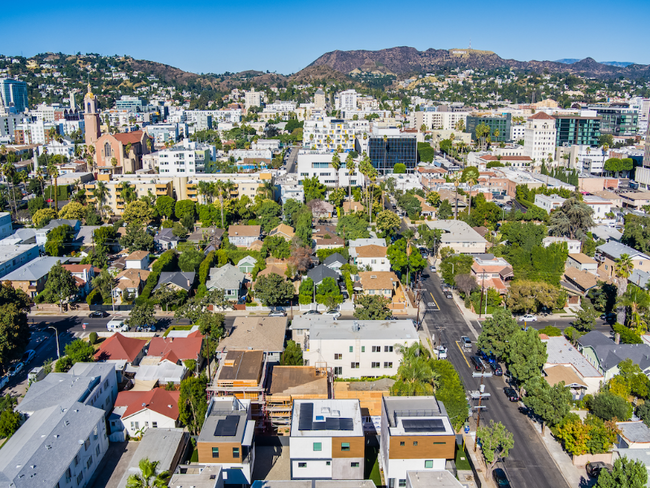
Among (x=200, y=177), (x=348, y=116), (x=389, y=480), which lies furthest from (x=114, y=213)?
(x=348, y=116)

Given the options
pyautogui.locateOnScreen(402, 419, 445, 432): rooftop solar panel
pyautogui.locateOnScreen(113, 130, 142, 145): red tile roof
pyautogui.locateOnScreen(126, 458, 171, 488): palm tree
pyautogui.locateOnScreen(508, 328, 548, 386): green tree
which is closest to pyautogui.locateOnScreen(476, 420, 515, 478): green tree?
pyautogui.locateOnScreen(402, 419, 445, 432): rooftop solar panel

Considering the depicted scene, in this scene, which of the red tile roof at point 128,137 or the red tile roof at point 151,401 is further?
the red tile roof at point 128,137

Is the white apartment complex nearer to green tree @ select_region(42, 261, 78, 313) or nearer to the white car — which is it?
the white car

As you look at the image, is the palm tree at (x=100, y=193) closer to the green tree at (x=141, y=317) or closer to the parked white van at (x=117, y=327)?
the parked white van at (x=117, y=327)

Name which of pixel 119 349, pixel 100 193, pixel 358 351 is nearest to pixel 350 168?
pixel 100 193

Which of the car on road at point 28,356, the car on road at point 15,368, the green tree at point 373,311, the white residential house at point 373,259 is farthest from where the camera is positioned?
the white residential house at point 373,259

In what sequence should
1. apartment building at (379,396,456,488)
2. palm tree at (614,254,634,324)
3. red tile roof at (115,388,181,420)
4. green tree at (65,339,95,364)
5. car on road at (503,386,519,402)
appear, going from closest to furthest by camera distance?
1. apartment building at (379,396,456,488)
2. red tile roof at (115,388,181,420)
3. car on road at (503,386,519,402)
4. green tree at (65,339,95,364)
5. palm tree at (614,254,634,324)

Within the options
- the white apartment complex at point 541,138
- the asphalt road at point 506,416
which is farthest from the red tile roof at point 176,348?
the white apartment complex at point 541,138

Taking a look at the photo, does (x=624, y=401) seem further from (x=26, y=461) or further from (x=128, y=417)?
(x=26, y=461)
